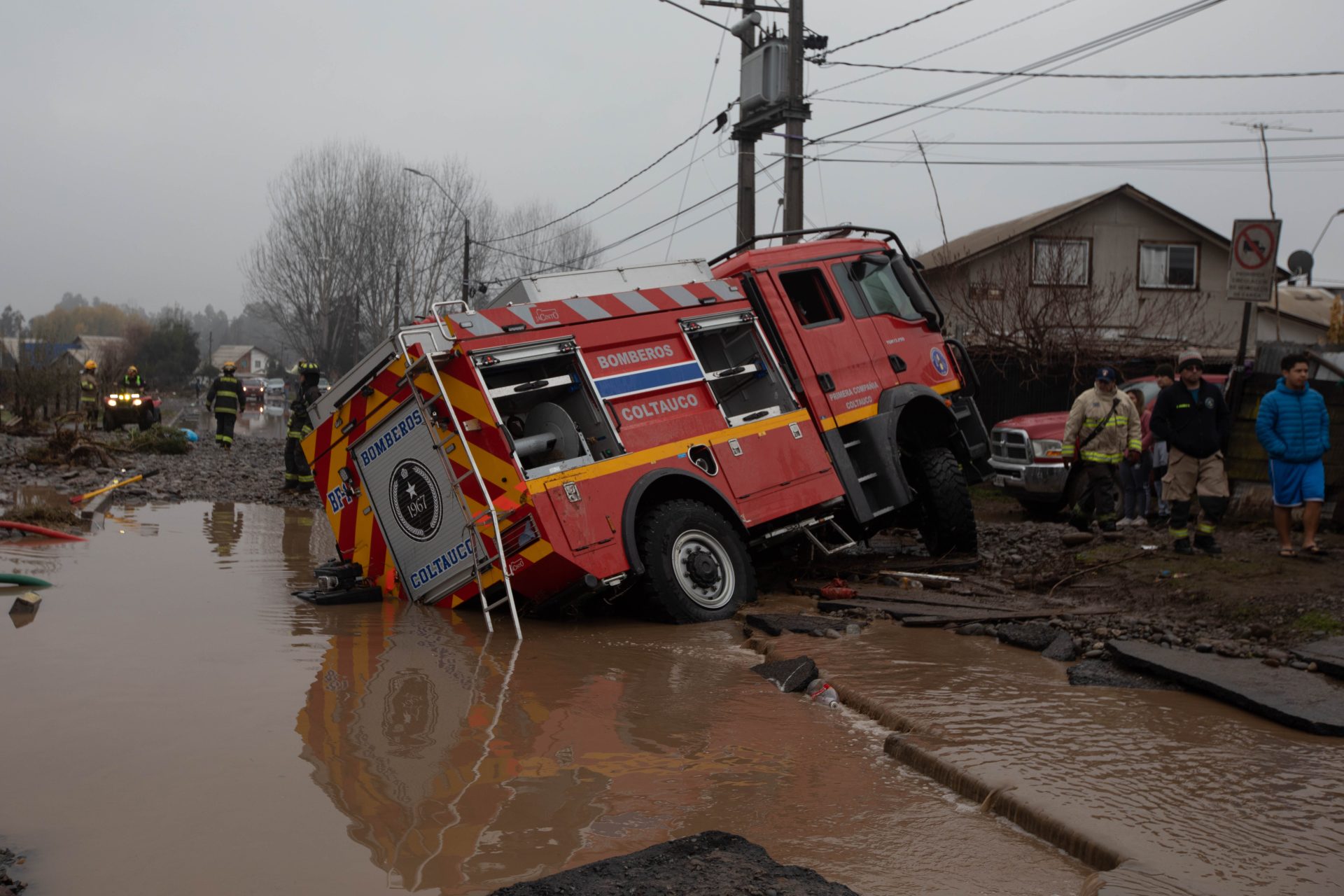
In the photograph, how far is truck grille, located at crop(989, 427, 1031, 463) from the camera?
14445mm

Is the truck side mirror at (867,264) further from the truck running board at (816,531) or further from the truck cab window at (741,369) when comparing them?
the truck running board at (816,531)

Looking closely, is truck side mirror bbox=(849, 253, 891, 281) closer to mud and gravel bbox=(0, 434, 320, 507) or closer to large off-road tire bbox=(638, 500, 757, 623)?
large off-road tire bbox=(638, 500, 757, 623)

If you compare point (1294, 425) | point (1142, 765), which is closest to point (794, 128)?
point (1294, 425)

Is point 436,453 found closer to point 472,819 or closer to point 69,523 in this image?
point 472,819

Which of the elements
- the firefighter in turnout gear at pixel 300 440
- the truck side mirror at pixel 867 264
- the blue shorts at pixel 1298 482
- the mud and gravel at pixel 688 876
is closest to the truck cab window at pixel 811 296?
the truck side mirror at pixel 867 264

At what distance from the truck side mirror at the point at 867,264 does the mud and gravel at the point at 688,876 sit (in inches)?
271

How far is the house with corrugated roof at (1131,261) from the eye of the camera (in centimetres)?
2566

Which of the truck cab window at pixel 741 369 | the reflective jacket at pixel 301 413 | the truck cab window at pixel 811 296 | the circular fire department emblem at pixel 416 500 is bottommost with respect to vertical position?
the circular fire department emblem at pixel 416 500

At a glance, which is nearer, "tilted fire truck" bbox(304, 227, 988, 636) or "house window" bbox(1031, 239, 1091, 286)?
"tilted fire truck" bbox(304, 227, 988, 636)

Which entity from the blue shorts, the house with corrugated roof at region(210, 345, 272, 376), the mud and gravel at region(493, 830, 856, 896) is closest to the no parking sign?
the blue shorts

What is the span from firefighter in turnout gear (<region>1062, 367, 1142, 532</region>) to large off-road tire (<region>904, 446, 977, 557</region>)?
1.80m

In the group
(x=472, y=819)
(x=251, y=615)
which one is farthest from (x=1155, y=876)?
(x=251, y=615)

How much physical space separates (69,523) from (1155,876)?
11100mm

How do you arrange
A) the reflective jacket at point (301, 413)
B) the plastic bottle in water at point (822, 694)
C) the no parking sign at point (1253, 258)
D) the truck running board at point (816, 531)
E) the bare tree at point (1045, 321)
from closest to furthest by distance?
the plastic bottle in water at point (822, 694)
the truck running board at point (816, 531)
the no parking sign at point (1253, 258)
the reflective jacket at point (301, 413)
the bare tree at point (1045, 321)
